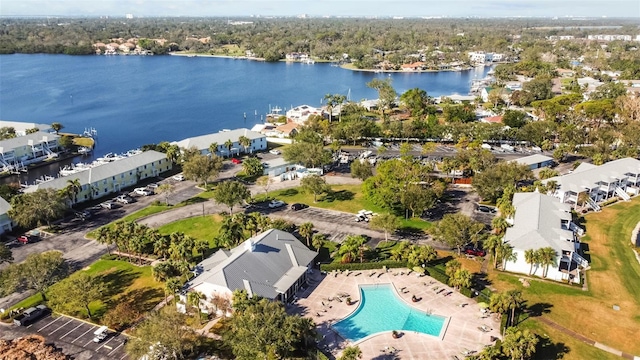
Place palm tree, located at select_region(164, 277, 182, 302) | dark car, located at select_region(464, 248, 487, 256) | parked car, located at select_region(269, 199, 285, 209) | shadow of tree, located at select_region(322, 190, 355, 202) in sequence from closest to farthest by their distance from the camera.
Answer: palm tree, located at select_region(164, 277, 182, 302)
dark car, located at select_region(464, 248, 487, 256)
parked car, located at select_region(269, 199, 285, 209)
shadow of tree, located at select_region(322, 190, 355, 202)

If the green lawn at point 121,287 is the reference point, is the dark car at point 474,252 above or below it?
above

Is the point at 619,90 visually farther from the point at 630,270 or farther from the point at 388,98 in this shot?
the point at 630,270

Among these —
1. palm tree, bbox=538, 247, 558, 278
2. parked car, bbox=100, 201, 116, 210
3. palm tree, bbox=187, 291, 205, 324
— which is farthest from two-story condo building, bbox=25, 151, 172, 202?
palm tree, bbox=538, 247, 558, 278

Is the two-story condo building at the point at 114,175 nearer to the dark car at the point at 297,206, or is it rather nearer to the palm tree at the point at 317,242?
the dark car at the point at 297,206

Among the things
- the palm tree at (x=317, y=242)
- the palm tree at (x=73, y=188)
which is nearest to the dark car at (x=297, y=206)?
the palm tree at (x=317, y=242)

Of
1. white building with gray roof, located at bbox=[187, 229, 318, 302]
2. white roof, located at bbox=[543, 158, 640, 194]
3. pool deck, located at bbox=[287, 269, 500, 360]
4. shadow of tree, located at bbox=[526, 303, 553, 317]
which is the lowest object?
shadow of tree, located at bbox=[526, 303, 553, 317]

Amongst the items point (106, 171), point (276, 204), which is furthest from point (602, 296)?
point (106, 171)

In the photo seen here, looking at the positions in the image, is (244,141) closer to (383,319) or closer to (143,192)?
(143,192)

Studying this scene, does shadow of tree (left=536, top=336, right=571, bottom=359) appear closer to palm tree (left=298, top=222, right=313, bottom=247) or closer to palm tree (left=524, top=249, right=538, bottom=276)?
palm tree (left=524, top=249, right=538, bottom=276)
